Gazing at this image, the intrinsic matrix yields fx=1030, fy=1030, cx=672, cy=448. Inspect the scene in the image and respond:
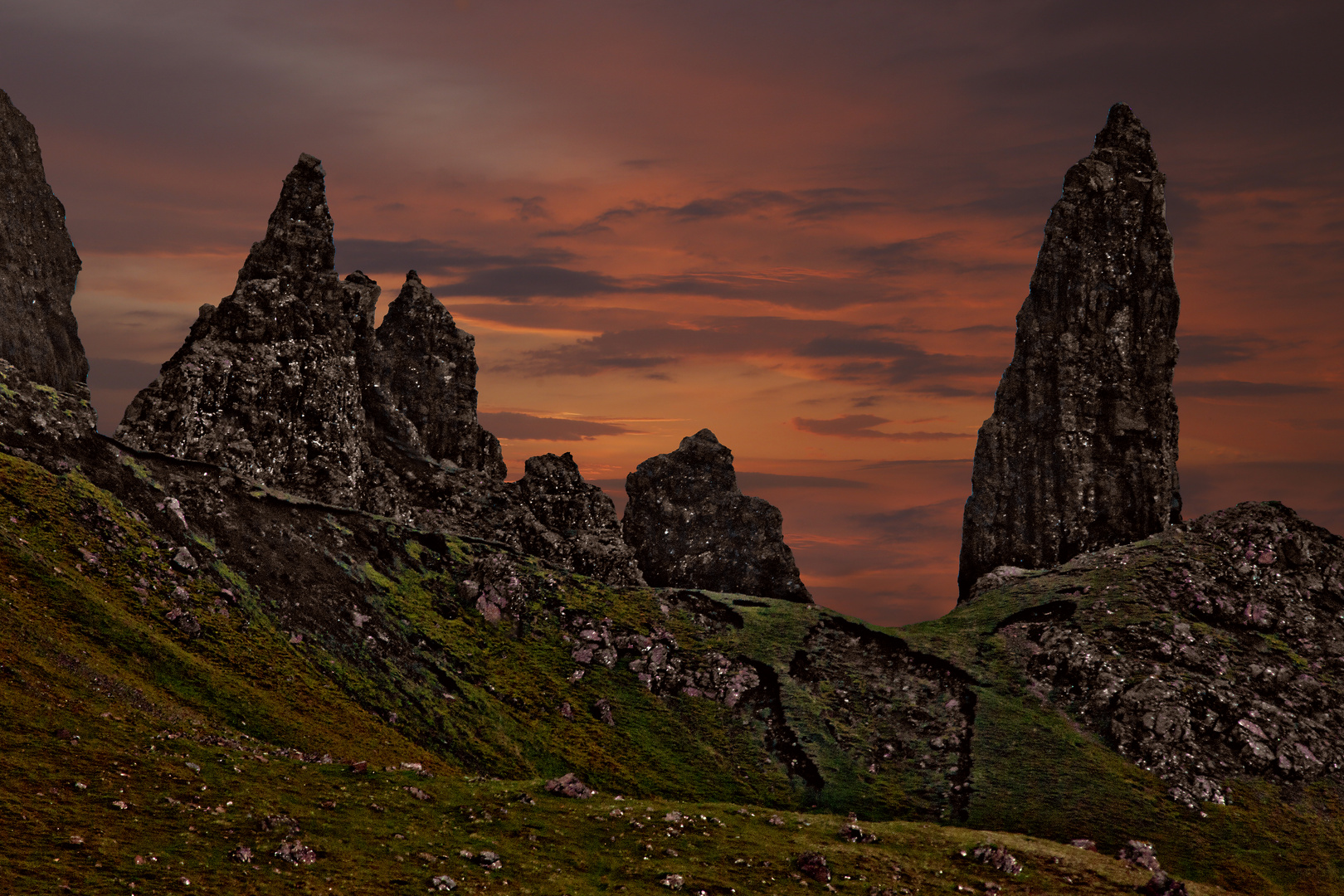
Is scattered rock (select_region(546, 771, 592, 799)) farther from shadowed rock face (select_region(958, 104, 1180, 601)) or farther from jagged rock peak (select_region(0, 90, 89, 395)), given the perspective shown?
jagged rock peak (select_region(0, 90, 89, 395))

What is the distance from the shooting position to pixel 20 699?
46062mm

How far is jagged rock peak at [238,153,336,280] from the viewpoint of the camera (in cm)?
13750

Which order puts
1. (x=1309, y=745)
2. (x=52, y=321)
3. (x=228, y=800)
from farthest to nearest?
(x=52, y=321) → (x=1309, y=745) → (x=228, y=800)

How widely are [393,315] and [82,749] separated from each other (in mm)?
132414

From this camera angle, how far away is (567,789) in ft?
197

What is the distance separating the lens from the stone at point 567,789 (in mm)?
59750

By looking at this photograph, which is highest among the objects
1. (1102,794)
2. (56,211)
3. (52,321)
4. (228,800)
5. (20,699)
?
(56,211)

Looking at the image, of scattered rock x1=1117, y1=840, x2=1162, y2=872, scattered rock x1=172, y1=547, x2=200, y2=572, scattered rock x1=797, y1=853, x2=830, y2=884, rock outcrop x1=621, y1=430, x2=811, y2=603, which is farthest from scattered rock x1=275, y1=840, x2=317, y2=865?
rock outcrop x1=621, y1=430, x2=811, y2=603

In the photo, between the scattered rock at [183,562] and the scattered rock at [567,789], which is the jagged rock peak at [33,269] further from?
the scattered rock at [567,789]

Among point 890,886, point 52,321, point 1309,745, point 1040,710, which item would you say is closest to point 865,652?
point 1040,710

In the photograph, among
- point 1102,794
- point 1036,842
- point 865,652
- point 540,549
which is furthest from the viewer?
point 540,549

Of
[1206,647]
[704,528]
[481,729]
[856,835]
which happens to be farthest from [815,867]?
[704,528]

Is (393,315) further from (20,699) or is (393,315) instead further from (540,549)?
(20,699)

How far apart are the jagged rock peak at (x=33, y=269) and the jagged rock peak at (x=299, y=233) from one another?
40962 millimetres
